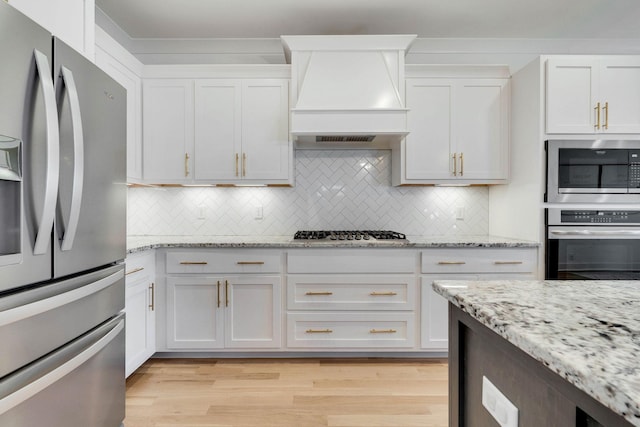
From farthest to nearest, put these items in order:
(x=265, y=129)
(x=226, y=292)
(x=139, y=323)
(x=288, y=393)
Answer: (x=265, y=129) < (x=226, y=292) < (x=139, y=323) < (x=288, y=393)

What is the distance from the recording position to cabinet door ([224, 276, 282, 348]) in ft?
8.34

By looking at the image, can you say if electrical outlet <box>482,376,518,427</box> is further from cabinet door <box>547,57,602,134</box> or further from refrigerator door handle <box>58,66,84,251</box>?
cabinet door <box>547,57,602,134</box>

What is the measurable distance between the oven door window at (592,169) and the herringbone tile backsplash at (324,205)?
0.78 m

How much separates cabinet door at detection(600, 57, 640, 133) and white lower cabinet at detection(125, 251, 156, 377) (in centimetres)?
330

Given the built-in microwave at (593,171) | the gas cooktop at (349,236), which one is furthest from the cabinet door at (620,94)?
the gas cooktop at (349,236)

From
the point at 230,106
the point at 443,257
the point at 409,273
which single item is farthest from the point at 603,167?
the point at 230,106

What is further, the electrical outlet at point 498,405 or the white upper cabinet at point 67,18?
→ the white upper cabinet at point 67,18

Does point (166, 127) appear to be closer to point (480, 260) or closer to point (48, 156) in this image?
point (48, 156)

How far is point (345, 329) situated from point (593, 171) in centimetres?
205

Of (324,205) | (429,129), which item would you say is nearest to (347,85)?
(429,129)

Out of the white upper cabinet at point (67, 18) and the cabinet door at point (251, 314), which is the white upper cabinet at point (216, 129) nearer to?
the cabinet door at point (251, 314)

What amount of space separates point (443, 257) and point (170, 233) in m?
2.30

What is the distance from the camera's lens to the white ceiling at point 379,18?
2592mm

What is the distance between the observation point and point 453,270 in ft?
8.40
